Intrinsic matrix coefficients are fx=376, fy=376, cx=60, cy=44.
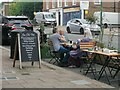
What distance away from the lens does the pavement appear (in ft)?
30.0

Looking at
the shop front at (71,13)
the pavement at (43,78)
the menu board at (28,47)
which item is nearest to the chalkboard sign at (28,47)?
the menu board at (28,47)

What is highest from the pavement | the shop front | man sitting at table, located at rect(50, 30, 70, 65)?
the shop front

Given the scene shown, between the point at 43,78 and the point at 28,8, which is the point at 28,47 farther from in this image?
the point at 28,8

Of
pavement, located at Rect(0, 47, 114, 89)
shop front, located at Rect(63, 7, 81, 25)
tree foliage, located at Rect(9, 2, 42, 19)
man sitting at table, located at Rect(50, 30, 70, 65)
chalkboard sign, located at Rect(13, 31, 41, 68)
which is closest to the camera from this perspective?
pavement, located at Rect(0, 47, 114, 89)

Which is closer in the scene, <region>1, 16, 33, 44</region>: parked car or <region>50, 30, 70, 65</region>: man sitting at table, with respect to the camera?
<region>50, 30, 70, 65</region>: man sitting at table

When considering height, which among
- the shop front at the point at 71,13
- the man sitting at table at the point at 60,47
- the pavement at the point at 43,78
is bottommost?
the pavement at the point at 43,78

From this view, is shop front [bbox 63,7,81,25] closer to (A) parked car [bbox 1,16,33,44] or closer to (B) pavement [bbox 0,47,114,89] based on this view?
(A) parked car [bbox 1,16,33,44]

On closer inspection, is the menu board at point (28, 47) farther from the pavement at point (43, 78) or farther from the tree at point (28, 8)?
the tree at point (28, 8)

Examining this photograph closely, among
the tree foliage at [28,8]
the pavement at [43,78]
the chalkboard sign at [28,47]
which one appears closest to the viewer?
the pavement at [43,78]

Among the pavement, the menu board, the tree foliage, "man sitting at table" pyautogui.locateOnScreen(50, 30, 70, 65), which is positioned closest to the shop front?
the tree foliage

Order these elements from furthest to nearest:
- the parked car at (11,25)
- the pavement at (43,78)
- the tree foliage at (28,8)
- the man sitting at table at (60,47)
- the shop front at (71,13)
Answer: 1. the tree foliage at (28,8)
2. the shop front at (71,13)
3. the parked car at (11,25)
4. the man sitting at table at (60,47)
5. the pavement at (43,78)

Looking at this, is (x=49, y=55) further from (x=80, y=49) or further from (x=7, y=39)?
(x=7, y=39)

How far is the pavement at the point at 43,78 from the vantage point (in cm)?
914

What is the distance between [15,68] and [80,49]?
219cm
